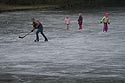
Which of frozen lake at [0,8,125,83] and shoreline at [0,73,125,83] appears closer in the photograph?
shoreline at [0,73,125,83]

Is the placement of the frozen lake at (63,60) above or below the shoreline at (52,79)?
below

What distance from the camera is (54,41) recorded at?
26109 mm

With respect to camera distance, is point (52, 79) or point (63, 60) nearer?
point (52, 79)

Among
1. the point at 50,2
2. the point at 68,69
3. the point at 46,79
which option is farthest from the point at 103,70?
the point at 50,2

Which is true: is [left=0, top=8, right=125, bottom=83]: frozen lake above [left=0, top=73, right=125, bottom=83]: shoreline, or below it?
below

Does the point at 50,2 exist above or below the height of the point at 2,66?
below

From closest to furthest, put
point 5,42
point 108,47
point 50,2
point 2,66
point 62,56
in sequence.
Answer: point 2,66
point 62,56
point 108,47
point 5,42
point 50,2

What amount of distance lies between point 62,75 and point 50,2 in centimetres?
9034

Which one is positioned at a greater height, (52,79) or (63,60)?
(52,79)

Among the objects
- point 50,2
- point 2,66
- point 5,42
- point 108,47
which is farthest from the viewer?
point 50,2

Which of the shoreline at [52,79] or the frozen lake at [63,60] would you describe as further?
the frozen lake at [63,60]

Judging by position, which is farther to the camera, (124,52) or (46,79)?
(124,52)

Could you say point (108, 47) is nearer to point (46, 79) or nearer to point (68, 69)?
point (68, 69)

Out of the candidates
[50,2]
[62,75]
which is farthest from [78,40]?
[50,2]
